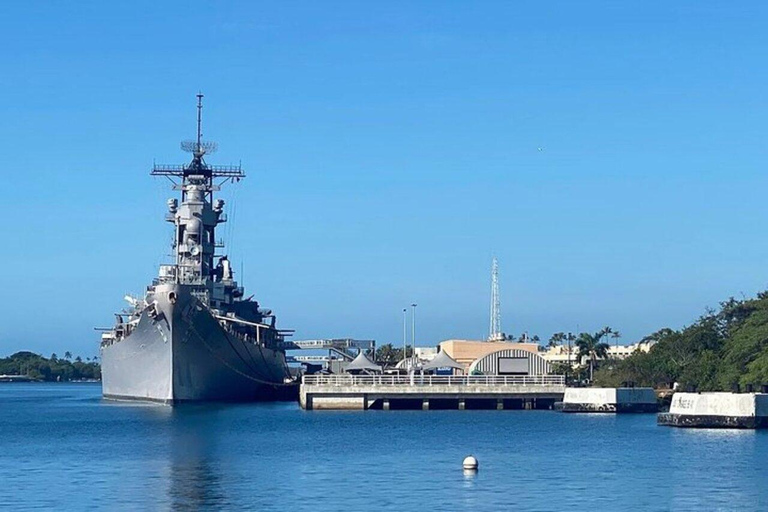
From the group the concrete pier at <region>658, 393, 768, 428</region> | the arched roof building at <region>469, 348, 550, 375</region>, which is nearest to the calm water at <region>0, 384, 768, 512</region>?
the concrete pier at <region>658, 393, 768, 428</region>

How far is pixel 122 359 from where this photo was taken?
110750 mm

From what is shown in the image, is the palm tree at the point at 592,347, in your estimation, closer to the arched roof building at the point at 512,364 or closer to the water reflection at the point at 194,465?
the arched roof building at the point at 512,364

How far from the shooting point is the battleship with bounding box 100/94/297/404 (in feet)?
329

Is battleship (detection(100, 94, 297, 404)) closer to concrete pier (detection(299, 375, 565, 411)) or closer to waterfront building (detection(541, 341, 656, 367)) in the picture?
concrete pier (detection(299, 375, 565, 411))

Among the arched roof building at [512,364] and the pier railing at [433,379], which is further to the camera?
the arched roof building at [512,364]

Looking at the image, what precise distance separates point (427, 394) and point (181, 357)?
1853cm

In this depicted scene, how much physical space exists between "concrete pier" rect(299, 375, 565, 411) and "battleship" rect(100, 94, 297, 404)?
893 centimetres

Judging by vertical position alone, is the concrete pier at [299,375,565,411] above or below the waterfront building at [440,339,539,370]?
below

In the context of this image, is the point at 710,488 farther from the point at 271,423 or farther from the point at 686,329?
the point at 686,329

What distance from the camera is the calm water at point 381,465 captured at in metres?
43.0

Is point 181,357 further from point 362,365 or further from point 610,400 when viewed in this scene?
point 610,400

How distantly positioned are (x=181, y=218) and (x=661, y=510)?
84.1 m

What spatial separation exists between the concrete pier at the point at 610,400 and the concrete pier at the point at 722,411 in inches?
660

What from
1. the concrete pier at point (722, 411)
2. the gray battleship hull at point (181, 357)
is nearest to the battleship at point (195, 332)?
the gray battleship hull at point (181, 357)
